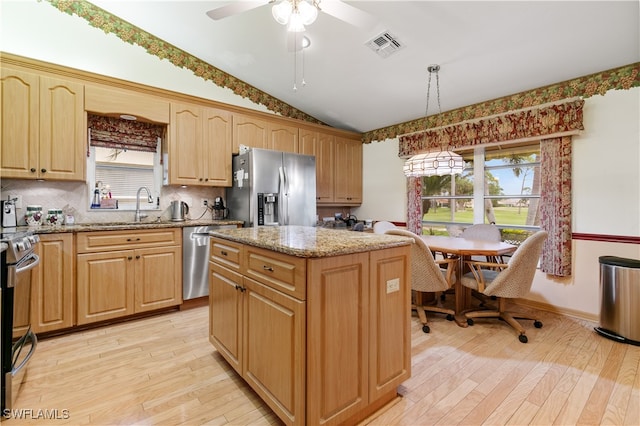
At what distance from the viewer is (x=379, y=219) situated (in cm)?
493

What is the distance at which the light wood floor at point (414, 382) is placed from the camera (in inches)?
61.6

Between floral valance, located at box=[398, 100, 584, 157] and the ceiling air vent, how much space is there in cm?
146

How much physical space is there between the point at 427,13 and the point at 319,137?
2.39m

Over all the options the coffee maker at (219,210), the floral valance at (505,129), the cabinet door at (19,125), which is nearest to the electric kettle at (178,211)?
the coffee maker at (219,210)

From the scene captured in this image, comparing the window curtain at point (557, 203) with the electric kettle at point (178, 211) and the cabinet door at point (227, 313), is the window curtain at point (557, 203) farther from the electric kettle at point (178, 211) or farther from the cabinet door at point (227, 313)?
the electric kettle at point (178, 211)

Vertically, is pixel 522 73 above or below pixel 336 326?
above

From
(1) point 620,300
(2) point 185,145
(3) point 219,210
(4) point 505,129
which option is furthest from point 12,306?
(4) point 505,129

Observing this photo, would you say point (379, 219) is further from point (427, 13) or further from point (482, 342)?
point (427, 13)

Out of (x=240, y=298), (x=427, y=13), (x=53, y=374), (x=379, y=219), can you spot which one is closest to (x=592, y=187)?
(x=427, y=13)

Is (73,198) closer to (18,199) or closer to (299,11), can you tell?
(18,199)

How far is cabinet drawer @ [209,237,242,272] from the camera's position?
70.0 inches

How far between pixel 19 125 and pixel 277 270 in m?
2.86

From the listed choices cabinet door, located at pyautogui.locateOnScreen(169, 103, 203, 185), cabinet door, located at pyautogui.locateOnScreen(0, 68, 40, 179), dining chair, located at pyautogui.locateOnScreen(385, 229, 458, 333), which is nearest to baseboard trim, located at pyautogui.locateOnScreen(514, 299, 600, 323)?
dining chair, located at pyautogui.locateOnScreen(385, 229, 458, 333)

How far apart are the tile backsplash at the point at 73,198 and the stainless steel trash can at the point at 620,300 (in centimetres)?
441
